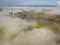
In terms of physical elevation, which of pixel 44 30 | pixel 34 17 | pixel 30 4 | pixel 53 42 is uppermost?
pixel 30 4

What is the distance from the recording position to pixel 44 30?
113 cm

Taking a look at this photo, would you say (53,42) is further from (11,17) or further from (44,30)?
(11,17)

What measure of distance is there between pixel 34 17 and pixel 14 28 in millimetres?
227

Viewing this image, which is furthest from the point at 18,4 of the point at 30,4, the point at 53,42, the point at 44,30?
the point at 53,42

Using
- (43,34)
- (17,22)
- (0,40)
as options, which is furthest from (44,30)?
(0,40)

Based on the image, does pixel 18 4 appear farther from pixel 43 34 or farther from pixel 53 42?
pixel 53 42

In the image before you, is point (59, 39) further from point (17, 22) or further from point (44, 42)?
point (17, 22)

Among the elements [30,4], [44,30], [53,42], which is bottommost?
[53,42]

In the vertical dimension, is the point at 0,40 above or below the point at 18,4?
Result: below

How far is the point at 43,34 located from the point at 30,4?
0.33 meters

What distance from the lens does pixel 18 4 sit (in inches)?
46.8

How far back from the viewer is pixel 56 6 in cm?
119

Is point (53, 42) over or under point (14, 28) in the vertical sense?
under

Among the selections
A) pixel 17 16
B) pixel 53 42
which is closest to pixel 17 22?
pixel 17 16
